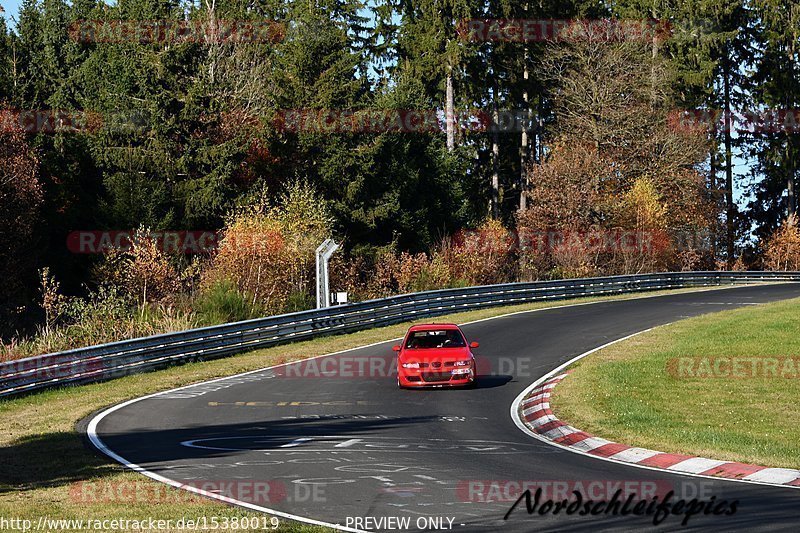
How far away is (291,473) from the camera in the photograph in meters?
13.4

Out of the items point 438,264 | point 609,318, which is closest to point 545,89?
point 438,264

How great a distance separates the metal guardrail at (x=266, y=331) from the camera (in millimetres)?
23953

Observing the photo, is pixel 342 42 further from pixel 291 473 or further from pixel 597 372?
pixel 291 473

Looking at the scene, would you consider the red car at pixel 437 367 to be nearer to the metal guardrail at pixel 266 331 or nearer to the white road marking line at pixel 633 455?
the white road marking line at pixel 633 455

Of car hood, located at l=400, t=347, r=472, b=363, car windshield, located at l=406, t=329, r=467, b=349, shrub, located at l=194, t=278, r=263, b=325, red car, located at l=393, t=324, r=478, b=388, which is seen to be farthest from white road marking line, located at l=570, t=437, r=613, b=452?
shrub, located at l=194, t=278, r=263, b=325

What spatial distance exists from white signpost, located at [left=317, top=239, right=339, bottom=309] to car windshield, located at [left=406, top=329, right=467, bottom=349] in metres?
9.89

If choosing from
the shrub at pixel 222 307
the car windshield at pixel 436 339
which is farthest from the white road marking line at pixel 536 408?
the shrub at pixel 222 307

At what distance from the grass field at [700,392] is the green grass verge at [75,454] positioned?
7.78 m

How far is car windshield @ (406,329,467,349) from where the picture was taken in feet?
76.8

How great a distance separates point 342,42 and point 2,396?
137ft

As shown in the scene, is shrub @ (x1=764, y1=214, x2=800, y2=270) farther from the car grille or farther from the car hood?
the car grille
